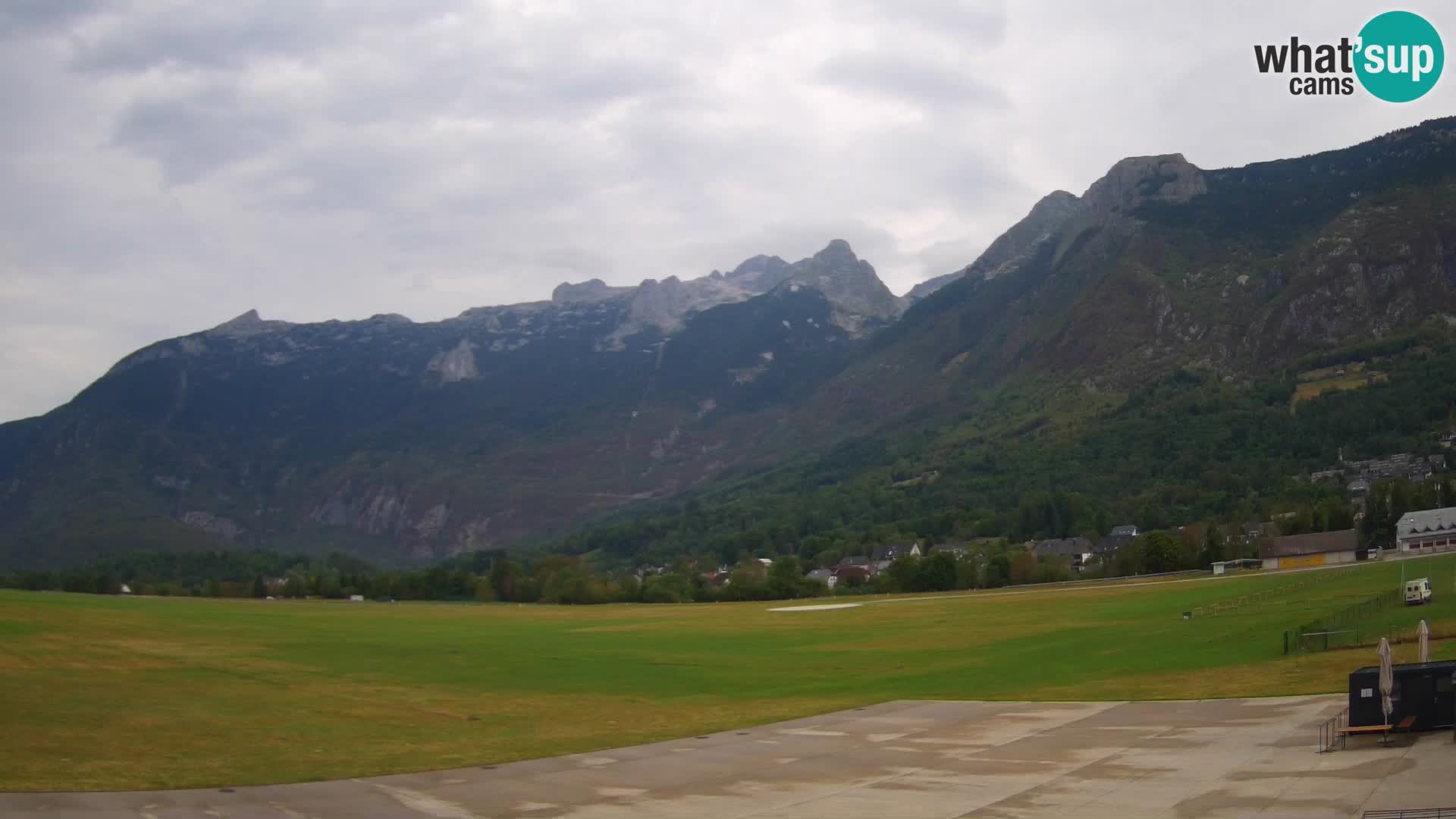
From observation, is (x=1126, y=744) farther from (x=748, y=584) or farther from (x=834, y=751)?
(x=748, y=584)

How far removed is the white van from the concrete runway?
2361 cm

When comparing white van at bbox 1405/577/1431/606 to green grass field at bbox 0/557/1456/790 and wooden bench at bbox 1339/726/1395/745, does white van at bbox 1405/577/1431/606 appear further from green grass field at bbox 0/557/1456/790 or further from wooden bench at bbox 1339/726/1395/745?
wooden bench at bbox 1339/726/1395/745

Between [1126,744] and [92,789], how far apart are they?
89.0 ft

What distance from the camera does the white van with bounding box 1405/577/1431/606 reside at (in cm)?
5628

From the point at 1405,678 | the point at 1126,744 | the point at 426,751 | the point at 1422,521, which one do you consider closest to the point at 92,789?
the point at 426,751

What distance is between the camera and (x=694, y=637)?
78.1 metres

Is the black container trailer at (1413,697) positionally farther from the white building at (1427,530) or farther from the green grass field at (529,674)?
the white building at (1427,530)

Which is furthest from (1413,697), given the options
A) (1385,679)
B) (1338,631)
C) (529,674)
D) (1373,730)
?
(529,674)

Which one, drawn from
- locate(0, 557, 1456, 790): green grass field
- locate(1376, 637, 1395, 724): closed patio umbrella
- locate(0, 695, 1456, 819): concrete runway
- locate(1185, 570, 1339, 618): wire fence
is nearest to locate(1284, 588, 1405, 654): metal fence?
locate(0, 557, 1456, 790): green grass field

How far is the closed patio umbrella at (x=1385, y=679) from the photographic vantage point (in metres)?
29.2

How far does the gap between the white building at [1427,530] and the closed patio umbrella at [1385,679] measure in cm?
8644

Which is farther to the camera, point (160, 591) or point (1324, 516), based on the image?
point (160, 591)

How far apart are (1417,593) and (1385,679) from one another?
104 feet

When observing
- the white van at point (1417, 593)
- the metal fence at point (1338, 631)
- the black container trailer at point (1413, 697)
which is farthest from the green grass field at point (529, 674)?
the black container trailer at point (1413, 697)
